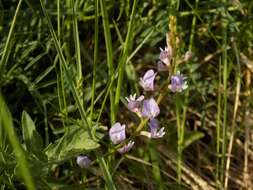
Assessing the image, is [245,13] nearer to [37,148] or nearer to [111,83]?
[111,83]

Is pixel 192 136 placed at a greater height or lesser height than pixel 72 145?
lesser

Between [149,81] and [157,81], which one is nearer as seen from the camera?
[149,81]

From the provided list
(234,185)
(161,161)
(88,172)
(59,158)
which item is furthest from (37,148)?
(234,185)

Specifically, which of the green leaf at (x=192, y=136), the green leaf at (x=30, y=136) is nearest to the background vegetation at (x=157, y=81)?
the green leaf at (x=192, y=136)

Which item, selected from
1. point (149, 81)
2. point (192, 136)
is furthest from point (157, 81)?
point (149, 81)

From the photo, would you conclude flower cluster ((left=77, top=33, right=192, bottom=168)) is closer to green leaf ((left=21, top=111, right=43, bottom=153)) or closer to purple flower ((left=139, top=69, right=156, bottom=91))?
purple flower ((left=139, top=69, right=156, bottom=91))

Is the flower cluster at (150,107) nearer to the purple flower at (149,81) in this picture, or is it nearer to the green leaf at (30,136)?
the purple flower at (149,81)

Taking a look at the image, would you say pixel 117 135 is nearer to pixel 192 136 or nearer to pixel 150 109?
pixel 150 109
